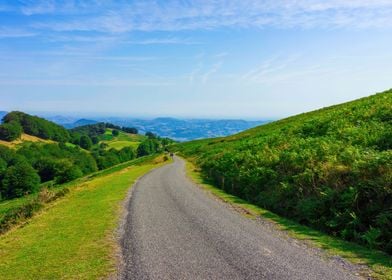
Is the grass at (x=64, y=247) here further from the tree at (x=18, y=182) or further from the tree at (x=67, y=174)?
the tree at (x=67, y=174)

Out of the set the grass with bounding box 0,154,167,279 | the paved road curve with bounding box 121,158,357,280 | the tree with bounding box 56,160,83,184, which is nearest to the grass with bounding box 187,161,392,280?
the paved road curve with bounding box 121,158,357,280

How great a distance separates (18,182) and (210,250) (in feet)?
389

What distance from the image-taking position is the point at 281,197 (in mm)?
23844

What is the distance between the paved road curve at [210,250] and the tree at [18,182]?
108084 millimetres

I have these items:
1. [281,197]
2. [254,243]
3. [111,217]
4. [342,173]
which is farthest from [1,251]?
[342,173]

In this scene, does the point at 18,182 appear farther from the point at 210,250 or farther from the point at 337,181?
the point at 210,250

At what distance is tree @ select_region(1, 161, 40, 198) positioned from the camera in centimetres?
11781

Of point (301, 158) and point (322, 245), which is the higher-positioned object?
point (301, 158)

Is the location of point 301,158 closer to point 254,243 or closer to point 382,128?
point 382,128

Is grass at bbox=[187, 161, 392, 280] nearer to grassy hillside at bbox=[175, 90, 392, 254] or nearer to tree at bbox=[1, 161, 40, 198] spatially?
grassy hillside at bbox=[175, 90, 392, 254]

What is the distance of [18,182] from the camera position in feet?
387

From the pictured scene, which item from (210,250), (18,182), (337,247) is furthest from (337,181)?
(18,182)

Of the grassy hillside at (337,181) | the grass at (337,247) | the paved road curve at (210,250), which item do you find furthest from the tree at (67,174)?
the grass at (337,247)

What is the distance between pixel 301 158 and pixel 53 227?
56.3 ft
